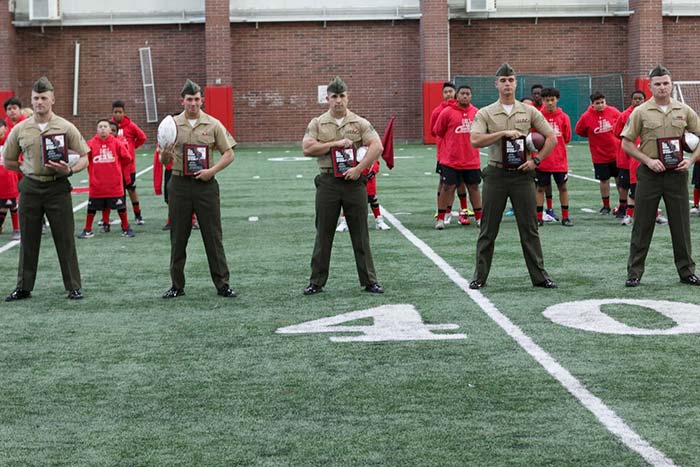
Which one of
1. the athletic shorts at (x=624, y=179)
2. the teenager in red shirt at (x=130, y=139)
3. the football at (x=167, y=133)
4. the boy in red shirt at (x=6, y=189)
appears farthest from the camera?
the teenager in red shirt at (x=130, y=139)

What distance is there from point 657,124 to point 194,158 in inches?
169

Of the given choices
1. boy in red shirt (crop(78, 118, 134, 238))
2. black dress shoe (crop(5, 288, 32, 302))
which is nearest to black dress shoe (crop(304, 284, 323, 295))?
black dress shoe (crop(5, 288, 32, 302))

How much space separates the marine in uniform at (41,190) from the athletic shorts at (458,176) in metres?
6.93

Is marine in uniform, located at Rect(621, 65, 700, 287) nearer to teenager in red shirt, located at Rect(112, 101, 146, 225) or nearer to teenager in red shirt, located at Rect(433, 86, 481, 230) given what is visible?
teenager in red shirt, located at Rect(433, 86, 481, 230)

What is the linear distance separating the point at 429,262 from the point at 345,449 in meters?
7.38

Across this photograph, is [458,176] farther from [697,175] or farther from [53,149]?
[53,149]

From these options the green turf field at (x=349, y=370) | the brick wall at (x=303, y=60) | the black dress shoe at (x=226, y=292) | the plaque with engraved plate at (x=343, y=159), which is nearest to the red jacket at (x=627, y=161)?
the green turf field at (x=349, y=370)

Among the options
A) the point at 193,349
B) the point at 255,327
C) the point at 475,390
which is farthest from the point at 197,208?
the point at 475,390

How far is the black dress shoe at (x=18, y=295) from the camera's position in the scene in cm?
1132

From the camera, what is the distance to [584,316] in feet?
31.9

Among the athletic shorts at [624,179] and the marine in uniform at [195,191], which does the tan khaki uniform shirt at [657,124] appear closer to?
the marine in uniform at [195,191]

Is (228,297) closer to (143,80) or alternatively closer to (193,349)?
(193,349)

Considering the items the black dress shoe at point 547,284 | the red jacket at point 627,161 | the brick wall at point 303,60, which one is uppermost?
the brick wall at point 303,60

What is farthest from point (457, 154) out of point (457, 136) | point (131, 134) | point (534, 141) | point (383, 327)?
point (383, 327)
